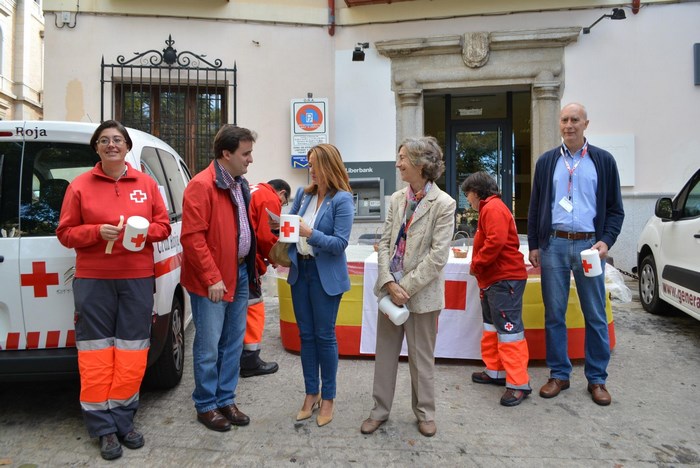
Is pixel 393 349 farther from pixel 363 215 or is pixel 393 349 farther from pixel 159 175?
pixel 363 215

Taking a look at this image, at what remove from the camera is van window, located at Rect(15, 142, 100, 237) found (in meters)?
2.85

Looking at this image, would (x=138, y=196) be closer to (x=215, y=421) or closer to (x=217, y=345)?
(x=217, y=345)

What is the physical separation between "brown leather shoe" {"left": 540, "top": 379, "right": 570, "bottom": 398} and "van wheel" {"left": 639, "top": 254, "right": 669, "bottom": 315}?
2.63 meters

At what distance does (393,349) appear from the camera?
3041 mm

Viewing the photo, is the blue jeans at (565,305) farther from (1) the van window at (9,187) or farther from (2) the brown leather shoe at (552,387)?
(1) the van window at (9,187)

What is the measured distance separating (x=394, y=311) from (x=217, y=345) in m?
1.09

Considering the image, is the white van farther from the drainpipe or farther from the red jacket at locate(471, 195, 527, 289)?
the drainpipe

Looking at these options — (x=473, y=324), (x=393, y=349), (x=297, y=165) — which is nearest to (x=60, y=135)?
(x=393, y=349)

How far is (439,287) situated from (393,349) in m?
0.48

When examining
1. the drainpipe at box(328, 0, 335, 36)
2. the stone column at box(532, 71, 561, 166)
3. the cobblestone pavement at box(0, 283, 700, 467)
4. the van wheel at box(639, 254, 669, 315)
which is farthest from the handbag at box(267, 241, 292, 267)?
the drainpipe at box(328, 0, 335, 36)

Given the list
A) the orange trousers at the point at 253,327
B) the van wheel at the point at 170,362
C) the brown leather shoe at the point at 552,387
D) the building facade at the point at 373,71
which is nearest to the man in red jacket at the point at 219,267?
the van wheel at the point at 170,362

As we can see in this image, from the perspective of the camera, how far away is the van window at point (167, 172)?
345 cm

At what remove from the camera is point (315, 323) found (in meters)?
3.01

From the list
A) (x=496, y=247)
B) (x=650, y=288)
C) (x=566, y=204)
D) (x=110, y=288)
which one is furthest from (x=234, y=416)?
(x=650, y=288)
